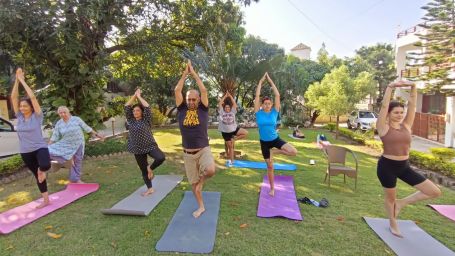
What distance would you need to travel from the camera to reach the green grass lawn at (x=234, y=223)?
379 cm

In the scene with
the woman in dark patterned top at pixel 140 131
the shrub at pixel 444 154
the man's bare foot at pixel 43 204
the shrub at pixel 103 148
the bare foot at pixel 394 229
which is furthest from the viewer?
the shrub at pixel 103 148

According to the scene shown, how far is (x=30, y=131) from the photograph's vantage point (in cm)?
483

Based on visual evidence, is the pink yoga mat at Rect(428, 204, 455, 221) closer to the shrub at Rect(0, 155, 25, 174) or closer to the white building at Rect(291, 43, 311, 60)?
the shrub at Rect(0, 155, 25, 174)

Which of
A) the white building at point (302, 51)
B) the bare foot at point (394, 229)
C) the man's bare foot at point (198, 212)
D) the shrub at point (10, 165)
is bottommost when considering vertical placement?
the bare foot at point (394, 229)

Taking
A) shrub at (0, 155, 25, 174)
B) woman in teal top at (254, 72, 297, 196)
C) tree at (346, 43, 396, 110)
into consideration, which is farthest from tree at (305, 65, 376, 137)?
tree at (346, 43, 396, 110)

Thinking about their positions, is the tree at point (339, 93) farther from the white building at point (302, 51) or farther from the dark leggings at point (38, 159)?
the white building at point (302, 51)

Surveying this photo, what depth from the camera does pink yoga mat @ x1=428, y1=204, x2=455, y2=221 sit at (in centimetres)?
513

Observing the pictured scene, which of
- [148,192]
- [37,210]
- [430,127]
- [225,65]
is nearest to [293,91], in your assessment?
[430,127]

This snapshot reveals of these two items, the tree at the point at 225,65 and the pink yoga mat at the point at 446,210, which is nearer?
the pink yoga mat at the point at 446,210

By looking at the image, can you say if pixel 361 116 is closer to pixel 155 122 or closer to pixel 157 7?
pixel 155 122

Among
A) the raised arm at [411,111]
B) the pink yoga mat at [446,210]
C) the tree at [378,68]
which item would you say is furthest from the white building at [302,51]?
the raised arm at [411,111]

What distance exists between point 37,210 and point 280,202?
4.19 m

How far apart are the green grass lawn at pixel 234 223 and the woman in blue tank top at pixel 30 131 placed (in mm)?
895

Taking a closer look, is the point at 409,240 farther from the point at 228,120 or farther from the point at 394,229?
the point at 228,120
